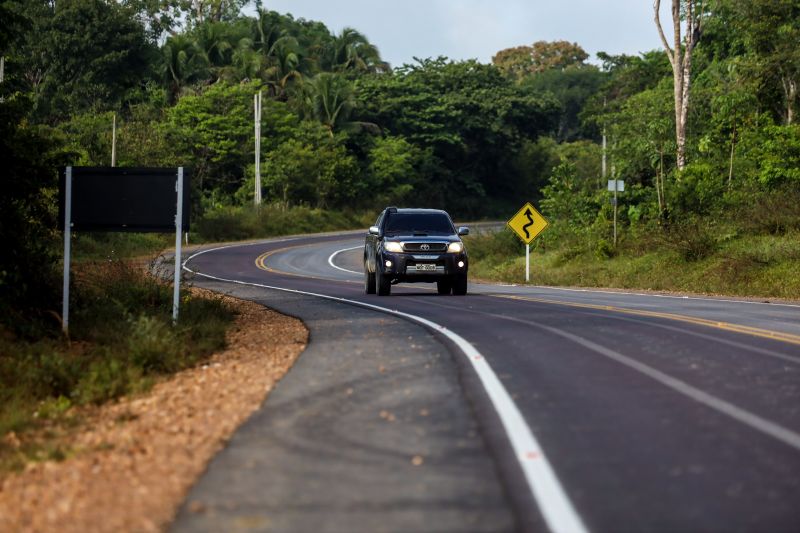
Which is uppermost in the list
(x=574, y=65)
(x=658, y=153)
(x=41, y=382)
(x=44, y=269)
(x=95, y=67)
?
(x=574, y=65)

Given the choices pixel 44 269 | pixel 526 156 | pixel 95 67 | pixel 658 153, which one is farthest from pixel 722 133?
pixel 526 156

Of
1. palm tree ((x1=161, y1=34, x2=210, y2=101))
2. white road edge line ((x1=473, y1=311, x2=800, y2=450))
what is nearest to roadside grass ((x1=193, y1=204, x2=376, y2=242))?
palm tree ((x1=161, y1=34, x2=210, y2=101))

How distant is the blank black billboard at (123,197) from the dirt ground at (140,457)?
123 inches

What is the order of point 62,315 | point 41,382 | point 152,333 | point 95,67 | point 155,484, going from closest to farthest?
point 155,484 < point 41,382 < point 152,333 < point 62,315 < point 95,67

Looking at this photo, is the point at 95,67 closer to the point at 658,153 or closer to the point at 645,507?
the point at 658,153

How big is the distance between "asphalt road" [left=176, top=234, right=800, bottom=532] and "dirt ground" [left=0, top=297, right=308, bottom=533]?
27 centimetres

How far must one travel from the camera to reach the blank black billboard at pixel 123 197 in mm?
15180

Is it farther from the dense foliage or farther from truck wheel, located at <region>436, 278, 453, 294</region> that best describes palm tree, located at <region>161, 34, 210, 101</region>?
truck wheel, located at <region>436, 278, 453, 294</region>

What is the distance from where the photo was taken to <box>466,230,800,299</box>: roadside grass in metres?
28.2

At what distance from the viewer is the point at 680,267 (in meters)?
32.6

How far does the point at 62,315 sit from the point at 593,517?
11.6 m

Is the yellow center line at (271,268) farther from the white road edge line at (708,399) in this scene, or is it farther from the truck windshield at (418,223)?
the white road edge line at (708,399)

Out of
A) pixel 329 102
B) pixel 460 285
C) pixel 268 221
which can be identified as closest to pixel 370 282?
pixel 460 285

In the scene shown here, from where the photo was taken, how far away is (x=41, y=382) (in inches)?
472
